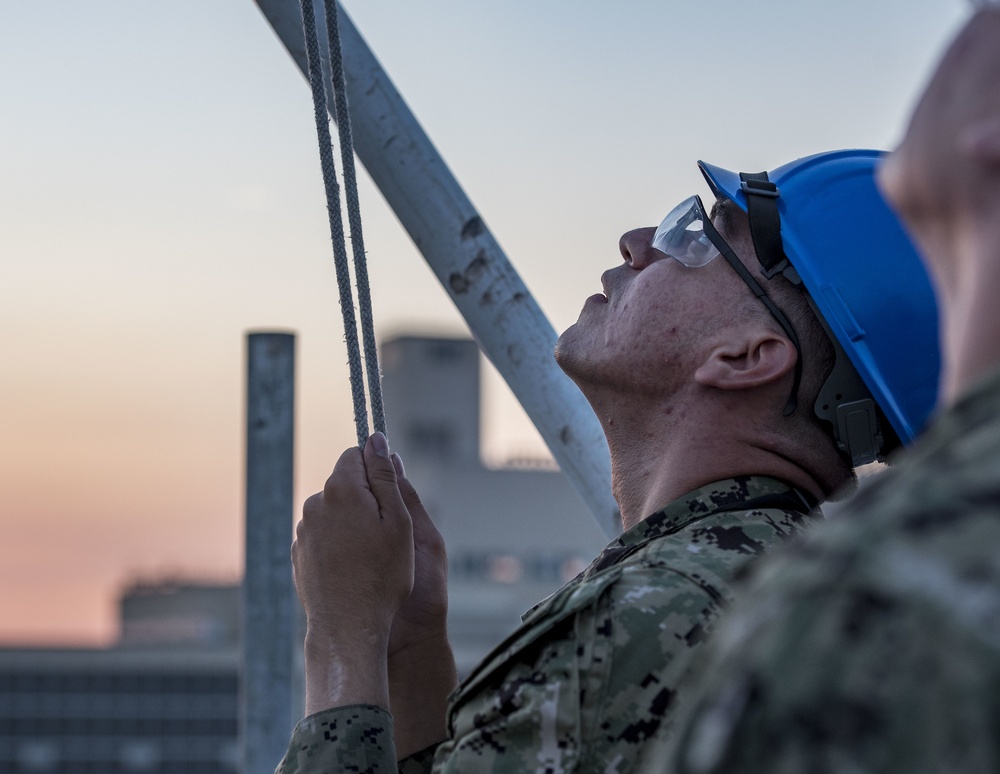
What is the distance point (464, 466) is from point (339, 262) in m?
67.0

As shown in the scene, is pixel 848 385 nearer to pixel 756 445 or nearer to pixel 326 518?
pixel 756 445

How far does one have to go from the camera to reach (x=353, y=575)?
246 centimetres

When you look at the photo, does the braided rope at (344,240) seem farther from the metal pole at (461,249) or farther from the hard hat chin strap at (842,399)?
the hard hat chin strap at (842,399)

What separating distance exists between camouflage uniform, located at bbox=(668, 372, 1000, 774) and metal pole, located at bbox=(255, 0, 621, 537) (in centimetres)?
223

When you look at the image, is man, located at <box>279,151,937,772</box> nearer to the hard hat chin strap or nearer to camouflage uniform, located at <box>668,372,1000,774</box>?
the hard hat chin strap

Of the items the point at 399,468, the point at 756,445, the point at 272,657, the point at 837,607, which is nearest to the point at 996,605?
the point at 837,607

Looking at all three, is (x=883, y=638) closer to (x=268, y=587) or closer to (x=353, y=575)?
(x=353, y=575)

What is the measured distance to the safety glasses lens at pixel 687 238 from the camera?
8.63 ft

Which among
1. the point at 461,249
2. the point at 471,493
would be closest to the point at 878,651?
the point at 461,249

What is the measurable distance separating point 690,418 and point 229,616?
75007 millimetres

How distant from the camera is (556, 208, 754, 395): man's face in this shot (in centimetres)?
255

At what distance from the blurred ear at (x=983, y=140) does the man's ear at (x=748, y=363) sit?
158cm

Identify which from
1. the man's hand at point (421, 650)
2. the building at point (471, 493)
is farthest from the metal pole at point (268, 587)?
the building at point (471, 493)

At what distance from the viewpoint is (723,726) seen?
0.79 m
